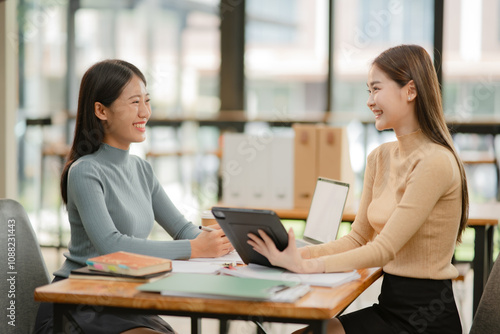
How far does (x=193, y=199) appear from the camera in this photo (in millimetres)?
6152

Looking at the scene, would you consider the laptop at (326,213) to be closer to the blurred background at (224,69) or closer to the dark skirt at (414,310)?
the dark skirt at (414,310)

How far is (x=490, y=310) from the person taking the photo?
194 cm

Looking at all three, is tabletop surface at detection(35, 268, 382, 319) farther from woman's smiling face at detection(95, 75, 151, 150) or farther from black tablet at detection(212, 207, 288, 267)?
woman's smiling face at detection(95, 75, 151, 150)

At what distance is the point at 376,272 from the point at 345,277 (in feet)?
0.59

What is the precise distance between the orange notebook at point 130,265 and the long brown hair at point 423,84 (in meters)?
0.79

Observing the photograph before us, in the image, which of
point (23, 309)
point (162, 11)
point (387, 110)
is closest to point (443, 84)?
point (162, 11)

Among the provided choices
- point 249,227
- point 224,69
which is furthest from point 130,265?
point 224,69

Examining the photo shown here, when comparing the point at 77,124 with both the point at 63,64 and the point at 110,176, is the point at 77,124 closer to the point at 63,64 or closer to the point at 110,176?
the point at 110,176

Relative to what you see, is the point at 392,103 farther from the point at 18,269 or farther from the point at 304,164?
the point at 304,164

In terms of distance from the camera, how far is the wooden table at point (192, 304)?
1.43m

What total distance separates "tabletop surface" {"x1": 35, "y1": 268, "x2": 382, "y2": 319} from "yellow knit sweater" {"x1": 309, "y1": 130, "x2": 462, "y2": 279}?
12 cm

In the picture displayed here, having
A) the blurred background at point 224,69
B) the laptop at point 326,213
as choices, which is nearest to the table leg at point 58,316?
the laptop at point 326,213

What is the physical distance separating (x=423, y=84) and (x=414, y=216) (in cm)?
38

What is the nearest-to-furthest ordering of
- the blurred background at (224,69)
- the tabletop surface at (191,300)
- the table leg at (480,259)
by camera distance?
the tabletop surface at (191,300)
the table leg at (480,259)
the blurred background at (224,69)
